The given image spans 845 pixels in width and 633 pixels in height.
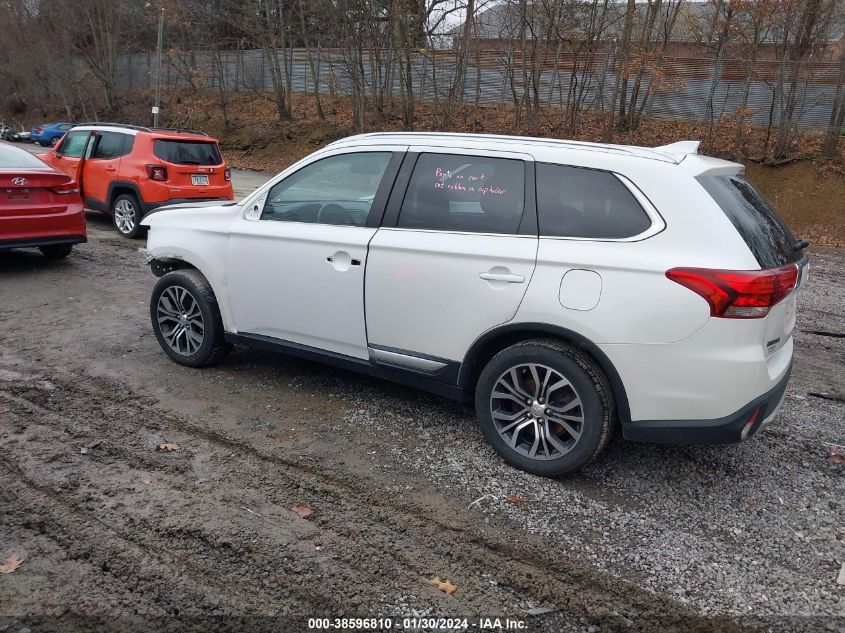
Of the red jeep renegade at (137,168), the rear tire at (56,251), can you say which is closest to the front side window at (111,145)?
the red jeep renegade at (137,168)

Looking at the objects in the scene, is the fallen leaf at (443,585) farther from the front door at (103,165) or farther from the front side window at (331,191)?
the front door at (103,165)

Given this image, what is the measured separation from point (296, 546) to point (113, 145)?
989 centimetres

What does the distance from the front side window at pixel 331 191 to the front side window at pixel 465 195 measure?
0.32 m

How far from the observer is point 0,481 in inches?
139

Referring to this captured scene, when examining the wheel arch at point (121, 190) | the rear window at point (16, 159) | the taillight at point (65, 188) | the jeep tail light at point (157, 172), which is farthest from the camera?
the wheel arch at point (121, 190)

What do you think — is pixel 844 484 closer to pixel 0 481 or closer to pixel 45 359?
pixel 0 481

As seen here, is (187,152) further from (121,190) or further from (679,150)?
(679,150)

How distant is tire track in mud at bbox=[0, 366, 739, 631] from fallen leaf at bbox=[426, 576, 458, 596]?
46mm

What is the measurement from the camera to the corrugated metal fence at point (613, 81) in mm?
19797

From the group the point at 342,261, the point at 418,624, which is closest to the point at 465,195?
the point at 342,261

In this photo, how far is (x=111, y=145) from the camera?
11.0 meters

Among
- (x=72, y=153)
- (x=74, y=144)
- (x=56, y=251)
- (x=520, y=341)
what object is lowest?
(x=56, y=251)

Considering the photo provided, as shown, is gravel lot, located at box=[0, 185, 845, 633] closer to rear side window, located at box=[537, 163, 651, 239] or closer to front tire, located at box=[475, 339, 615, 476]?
front tire, located at box=[475, 339, 615, 476]

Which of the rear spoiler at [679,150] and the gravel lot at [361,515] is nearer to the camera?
the gravel lot at [361,515]
